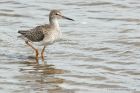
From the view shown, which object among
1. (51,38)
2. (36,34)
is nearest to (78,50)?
(51,38)

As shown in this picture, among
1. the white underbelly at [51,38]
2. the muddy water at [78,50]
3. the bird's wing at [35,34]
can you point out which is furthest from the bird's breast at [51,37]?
the muddy water at [78,50]

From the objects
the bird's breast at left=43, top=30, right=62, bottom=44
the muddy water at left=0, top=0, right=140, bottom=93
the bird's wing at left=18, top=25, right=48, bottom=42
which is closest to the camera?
the muddy water at left=0, top=0, right=140, bottom=93

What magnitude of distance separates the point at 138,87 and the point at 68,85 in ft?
4.57

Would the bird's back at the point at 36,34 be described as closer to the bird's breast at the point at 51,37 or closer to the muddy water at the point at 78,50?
the bird's breast at the point at 51,37

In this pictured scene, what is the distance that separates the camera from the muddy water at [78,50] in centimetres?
1060

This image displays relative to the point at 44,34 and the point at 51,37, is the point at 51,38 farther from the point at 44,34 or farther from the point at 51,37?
the point at 44,34

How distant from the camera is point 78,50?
13.3 m

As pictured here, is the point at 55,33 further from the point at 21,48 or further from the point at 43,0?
the point at 43,0

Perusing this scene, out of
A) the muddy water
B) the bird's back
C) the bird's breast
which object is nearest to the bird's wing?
the bird's back

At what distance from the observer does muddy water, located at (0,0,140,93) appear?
1060 centimetres

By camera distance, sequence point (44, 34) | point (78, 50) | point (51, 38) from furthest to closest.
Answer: point (78, 50)
point (44, 34)
point (51, 38)

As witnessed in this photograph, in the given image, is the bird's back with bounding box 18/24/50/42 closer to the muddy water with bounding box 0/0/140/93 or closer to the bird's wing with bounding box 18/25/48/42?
the bird's wing with bounding box 18/25/48/42

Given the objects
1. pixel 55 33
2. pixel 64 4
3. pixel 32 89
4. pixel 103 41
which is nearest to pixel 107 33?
pixel 103 41

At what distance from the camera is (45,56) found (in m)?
13.1
